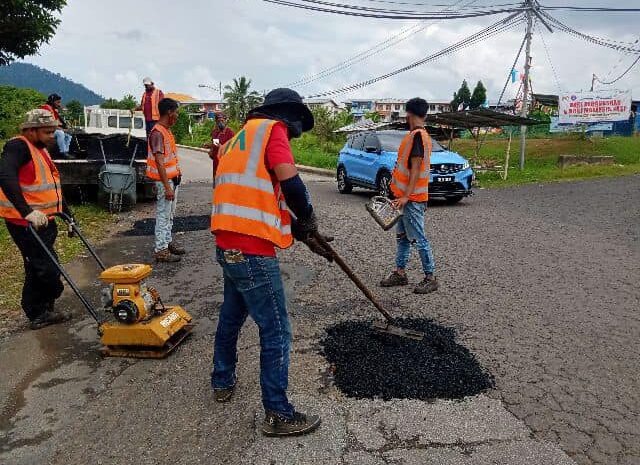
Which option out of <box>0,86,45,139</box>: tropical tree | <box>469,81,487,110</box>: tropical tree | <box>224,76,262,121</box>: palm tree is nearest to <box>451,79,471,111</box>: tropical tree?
<box>469,81,487,110</box>: tropical tree

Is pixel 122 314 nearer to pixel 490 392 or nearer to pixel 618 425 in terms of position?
pixel 490 392

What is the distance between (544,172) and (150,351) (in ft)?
61.6

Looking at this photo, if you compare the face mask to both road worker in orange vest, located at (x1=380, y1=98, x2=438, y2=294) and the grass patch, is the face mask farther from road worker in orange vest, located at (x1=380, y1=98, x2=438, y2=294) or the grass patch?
the grass patch

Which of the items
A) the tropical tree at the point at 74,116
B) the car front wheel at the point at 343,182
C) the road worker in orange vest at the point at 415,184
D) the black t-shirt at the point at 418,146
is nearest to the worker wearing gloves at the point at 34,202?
the road worker in orange vest at the point at 415,184

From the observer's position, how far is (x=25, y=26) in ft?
66.3

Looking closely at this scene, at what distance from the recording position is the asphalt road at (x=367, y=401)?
2945mm

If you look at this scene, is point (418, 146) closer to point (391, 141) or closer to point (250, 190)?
point (250, 190)

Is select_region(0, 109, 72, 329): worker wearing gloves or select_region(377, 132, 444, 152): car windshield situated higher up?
select_region(377, 132, 444, 152): car windshield

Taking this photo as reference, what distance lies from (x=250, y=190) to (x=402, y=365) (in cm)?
184

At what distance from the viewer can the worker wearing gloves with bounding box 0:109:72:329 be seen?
13.6ft

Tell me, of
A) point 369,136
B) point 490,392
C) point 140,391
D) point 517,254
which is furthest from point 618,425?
point 369,136

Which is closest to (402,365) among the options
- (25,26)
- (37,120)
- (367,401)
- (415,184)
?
(367,401)

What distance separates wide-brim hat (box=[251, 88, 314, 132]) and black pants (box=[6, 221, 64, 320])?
8.75ft

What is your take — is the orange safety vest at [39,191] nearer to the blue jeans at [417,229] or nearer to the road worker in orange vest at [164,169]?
the road worker in orange vest at [164,169]
